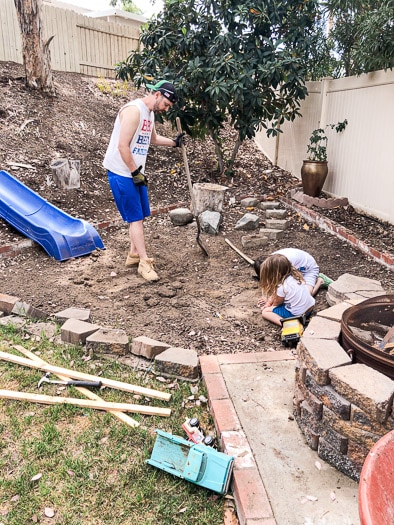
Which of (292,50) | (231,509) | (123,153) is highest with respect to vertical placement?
(292,50)

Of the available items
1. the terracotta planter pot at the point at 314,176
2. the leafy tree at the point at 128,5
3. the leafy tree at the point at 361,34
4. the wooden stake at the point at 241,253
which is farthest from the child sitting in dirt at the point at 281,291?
the leafy tree at the point at 128,5

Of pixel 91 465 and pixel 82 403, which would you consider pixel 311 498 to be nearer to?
pixel 91 465

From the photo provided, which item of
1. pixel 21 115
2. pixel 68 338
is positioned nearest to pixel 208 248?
pixel 68 338

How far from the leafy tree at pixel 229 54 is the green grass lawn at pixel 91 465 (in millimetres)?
5021

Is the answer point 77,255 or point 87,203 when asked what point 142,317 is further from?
point 87,203

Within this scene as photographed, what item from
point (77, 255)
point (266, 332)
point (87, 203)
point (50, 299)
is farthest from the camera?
point (87, 203)

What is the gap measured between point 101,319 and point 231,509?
1.96 m

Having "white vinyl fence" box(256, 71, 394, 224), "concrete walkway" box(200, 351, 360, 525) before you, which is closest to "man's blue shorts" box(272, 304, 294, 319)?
"concrete walkway" box(200, 351, 360, 525)

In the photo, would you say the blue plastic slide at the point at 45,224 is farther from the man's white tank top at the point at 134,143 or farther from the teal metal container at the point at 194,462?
the teal metal container at the point at 194,462

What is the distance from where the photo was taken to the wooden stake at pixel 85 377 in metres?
2.67

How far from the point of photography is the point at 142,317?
11.8ft

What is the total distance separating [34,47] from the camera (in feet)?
26.6

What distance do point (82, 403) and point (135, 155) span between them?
2.54 m

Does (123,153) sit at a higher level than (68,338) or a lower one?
higher
